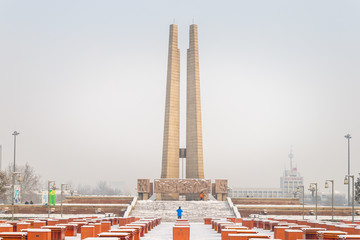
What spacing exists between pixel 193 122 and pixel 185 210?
38.5 feet

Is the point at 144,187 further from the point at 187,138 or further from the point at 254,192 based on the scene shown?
the point at 254,192

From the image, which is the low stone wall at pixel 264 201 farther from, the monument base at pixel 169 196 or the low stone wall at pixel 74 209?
the low stone wall at pixel 74 209

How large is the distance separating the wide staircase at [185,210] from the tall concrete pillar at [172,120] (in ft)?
21.9

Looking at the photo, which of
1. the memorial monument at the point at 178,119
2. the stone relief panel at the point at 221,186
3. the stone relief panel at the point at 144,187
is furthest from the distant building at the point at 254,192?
the stone relief panel at the point at 144,187

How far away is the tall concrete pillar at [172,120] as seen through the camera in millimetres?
57500

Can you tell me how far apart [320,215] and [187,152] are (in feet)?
48.9

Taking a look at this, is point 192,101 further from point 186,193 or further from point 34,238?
point 34,238

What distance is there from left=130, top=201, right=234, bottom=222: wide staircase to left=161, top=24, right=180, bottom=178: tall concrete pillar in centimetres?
668

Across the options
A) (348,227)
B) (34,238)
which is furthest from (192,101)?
(34,238)

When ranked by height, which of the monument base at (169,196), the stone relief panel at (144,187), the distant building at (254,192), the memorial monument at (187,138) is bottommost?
the distant building at (254,192)

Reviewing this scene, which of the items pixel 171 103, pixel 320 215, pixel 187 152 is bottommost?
pixel 320 215

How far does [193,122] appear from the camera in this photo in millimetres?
58375

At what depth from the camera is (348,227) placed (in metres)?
27.1

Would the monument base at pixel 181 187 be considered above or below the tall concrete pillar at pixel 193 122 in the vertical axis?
below
